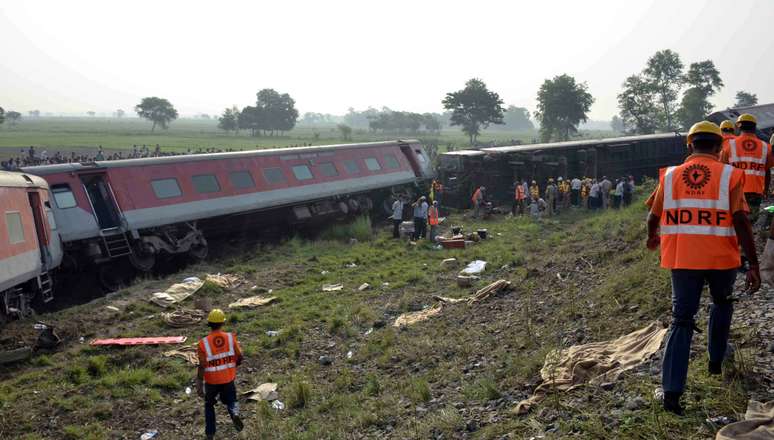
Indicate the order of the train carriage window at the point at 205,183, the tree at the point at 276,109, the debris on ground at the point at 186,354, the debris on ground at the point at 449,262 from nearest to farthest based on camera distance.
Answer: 1. the debris on ground at the point at 186,354
2. the debris on ground at the point at 449,262
3. the train carriage window at the point at 205,183
4. the tree at the point at 276,109

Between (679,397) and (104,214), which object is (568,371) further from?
(104,214)

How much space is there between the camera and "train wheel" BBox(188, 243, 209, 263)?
16328mm

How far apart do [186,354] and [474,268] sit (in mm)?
6156

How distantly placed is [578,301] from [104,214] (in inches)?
435

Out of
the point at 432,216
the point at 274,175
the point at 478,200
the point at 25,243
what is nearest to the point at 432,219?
the point at 432,216

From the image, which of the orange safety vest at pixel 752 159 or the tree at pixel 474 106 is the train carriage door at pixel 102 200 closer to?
the orange safety vest at pixel 752 159

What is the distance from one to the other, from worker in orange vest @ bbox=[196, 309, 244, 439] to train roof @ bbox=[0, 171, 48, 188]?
6.59m

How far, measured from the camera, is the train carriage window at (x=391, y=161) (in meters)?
23.6

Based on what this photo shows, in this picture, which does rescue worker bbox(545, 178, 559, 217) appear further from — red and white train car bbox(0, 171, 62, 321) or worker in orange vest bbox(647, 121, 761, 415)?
worker in orange vest bbox(647, 121, 761, 415)

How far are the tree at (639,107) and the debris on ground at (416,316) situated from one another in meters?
53.4

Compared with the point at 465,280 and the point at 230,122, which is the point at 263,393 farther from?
the point at 230,122

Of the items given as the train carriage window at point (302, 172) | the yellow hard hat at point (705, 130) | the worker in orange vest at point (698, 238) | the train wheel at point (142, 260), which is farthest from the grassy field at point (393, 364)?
the train carriage window at point (302, 172)

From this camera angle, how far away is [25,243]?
11.4m

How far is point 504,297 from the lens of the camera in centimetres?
1017
